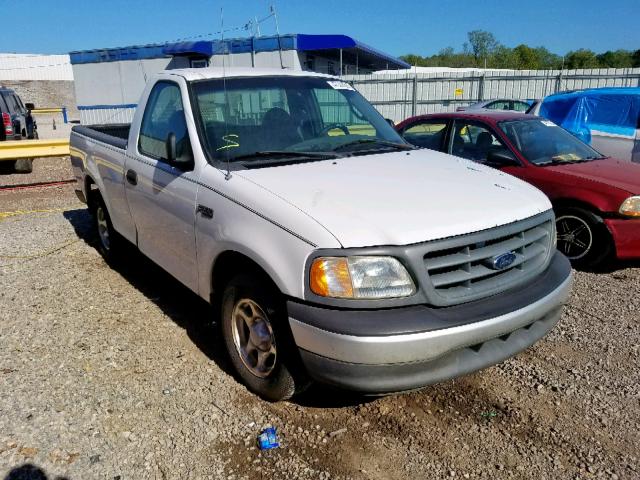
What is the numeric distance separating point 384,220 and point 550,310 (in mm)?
1143

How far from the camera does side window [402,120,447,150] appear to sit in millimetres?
6820

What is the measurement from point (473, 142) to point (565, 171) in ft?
4.14

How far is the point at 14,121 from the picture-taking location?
14.9 meters

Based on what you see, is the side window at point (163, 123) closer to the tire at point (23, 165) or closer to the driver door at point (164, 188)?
the driver door at point (164, 188)

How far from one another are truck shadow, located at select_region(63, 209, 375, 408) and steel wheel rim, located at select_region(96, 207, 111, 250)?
10.4 inches

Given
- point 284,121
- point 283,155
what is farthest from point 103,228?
point 283,155

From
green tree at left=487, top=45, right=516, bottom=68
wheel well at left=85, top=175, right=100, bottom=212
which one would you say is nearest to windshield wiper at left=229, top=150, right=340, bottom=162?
wheel well at left=85, top=175, right=100, bottom=212

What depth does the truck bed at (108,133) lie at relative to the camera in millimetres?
4797

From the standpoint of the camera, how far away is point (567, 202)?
17.7ft

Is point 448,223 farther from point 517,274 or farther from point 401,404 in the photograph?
point 401,404

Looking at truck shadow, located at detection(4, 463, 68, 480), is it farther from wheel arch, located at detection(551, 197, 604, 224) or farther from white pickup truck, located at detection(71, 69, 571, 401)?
wheel arch, located at detection(551, 197, 604, 224)

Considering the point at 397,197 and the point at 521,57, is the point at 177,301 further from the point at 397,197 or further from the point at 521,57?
the point at 521,57

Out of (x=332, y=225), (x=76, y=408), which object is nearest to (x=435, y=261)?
(x=332, y=225)

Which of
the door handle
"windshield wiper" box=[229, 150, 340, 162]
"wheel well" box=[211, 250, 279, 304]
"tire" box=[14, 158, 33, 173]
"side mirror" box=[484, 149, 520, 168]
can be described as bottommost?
"tire" box=[14, 158, 33, 173]
